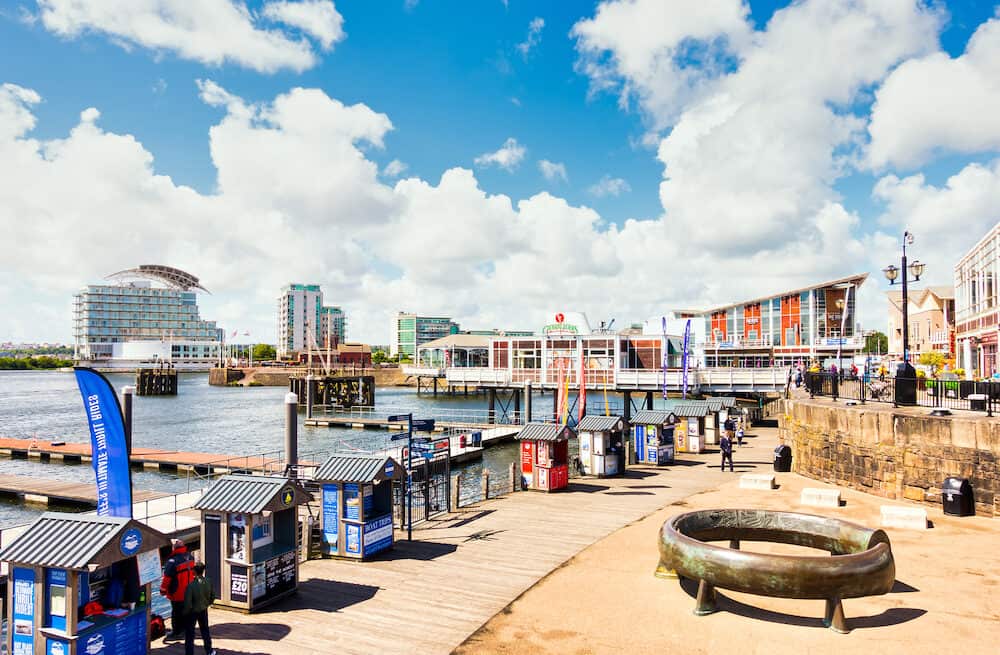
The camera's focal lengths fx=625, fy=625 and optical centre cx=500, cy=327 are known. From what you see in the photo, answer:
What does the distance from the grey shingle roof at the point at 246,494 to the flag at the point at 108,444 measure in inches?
64.6

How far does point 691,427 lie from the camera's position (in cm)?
3350

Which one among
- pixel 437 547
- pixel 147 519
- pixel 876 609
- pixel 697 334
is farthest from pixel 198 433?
pixel 697 334

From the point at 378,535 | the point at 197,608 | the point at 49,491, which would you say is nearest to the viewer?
the point at 197,608

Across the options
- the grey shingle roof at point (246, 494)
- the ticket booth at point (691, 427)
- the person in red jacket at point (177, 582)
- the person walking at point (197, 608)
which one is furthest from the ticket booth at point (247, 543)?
the ticket booth at point (691, 427)

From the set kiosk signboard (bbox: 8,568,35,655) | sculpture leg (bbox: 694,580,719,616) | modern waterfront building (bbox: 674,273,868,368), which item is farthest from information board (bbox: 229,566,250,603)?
modern waterfront building (bbox: 674,273,868,368)

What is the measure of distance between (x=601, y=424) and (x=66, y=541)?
63.3ft

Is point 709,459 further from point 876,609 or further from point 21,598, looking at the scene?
point 21,598

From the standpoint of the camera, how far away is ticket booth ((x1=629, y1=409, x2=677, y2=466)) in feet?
93.6

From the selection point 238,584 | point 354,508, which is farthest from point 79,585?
point 354,508

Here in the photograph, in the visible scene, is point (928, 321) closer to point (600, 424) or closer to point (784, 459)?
point (784, 459)

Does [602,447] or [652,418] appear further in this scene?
[652,418]

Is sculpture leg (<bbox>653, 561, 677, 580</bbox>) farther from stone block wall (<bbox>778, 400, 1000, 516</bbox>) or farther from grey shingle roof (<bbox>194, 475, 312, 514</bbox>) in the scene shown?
stone block wall (<bbox>778, 400, 1000, 516</bbox>)

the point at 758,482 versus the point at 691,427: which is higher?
the point at 691,427

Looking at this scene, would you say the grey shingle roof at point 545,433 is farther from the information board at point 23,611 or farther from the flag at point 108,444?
the information board at point 23,611
